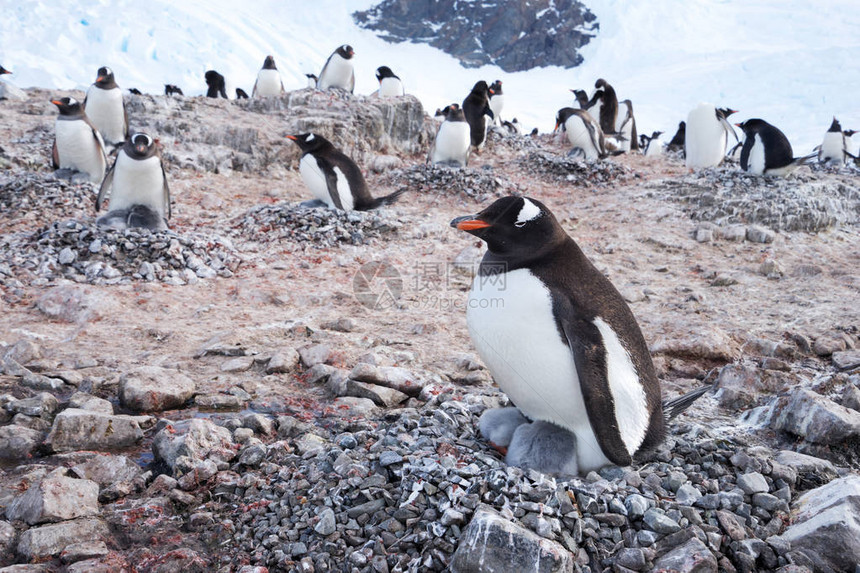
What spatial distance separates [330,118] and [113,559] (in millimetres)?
10140

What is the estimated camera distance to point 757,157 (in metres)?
9.10

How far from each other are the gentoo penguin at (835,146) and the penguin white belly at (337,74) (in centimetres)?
1155

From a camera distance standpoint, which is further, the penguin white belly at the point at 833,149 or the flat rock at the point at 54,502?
the penguin white belly at the point at 833,149

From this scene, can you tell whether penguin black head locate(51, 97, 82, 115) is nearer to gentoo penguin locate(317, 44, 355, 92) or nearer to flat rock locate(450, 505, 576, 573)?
gentoo penguin locate(317, 44, 355, 92)

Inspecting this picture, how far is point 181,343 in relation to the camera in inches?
163

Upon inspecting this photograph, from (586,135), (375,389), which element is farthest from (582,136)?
(375,389)

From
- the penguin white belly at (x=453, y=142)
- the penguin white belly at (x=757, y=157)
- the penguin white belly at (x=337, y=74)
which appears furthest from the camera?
the penguin white belly at (x=337, y=74)

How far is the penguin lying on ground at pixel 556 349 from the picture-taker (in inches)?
84.4

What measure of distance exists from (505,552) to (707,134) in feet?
37.5

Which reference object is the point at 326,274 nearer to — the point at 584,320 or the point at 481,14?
the point at 584,320

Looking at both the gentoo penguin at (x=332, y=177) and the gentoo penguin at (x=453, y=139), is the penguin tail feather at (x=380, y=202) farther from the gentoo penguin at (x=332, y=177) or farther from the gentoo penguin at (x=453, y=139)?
the gentoo penguin at (x=453, y=139)

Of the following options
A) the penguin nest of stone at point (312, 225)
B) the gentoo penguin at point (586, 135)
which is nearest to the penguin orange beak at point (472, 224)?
the penguin nest of stone at point (312, 225)

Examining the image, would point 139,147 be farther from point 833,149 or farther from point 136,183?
point 833,149

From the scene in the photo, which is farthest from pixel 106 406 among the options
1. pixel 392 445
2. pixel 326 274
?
pixel 326 274
